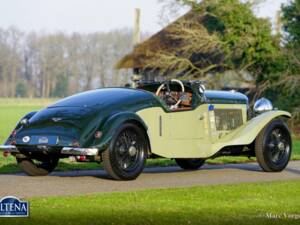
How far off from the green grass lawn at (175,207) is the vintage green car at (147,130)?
4.80 feet

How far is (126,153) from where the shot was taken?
10.3 m

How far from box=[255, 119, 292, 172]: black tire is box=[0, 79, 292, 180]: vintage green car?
0.02 m

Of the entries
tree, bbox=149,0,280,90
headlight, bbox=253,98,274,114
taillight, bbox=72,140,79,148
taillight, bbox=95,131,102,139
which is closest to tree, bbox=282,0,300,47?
tree, bbox=149,0,280,90

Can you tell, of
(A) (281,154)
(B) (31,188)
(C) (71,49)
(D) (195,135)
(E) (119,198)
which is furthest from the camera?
(C) (71,49)

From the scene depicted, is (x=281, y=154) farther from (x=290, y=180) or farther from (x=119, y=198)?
(x=119, y=198)

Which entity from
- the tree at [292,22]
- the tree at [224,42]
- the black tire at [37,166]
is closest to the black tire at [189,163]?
the black tire at [37,166]

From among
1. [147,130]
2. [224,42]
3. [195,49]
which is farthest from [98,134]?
[195,49]

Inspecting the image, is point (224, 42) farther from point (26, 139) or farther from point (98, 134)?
point (98, 134)

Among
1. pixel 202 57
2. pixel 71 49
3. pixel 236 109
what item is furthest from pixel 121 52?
pixel 236 109

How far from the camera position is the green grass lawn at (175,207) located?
22.2ft

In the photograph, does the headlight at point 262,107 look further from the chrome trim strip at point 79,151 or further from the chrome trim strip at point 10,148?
the chrome trim strip at point 10,148

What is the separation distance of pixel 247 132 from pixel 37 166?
3.56 metres

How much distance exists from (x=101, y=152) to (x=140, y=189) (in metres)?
0.92

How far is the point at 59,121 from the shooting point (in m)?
10.3
